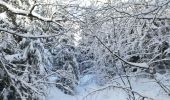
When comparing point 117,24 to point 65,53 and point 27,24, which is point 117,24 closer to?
point 27,24

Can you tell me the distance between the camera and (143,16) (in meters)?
4.07

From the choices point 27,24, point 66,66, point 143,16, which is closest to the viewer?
point 143,16

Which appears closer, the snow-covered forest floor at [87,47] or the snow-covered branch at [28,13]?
the snow-covered forest floor at [87,47]

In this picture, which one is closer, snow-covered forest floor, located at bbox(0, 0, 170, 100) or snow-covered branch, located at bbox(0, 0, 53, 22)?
snow-covered forest floor, located at bbox(0, 0, 170, 100)

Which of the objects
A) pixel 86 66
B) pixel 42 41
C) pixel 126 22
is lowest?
pixel 86 66

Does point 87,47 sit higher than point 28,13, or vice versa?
point 28,13

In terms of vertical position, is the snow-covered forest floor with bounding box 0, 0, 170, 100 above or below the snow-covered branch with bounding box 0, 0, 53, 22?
below

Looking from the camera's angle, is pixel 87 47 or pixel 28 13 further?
pixel 87 47

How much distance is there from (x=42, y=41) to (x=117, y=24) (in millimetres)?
9942

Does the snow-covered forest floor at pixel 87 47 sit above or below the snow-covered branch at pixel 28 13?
below

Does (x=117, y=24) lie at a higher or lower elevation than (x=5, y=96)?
higher

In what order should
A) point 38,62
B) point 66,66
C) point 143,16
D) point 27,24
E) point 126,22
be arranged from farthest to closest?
1. point 66,66
2. point 38,62
3. point 27,24
4. point 126,22
5. point 143,16

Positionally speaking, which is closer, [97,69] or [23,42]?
[23,42]


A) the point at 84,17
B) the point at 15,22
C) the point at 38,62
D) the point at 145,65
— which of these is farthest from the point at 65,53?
the point at 145,65
